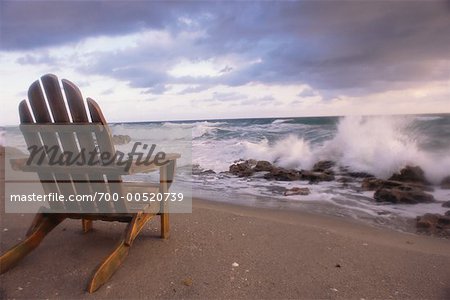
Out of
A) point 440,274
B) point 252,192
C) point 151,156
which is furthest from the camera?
point 252,192

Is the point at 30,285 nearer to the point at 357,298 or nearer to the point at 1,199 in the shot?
the point at 357,298

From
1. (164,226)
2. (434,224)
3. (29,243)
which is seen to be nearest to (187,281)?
(164,226)

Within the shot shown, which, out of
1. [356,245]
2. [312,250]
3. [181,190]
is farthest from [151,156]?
[181,190]

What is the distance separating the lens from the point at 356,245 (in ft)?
11.9

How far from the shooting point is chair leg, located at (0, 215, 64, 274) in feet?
9.42

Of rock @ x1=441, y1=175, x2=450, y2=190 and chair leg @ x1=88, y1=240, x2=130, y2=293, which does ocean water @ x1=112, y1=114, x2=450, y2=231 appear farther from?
chair leg @ x1=88, y1=240, x2=130, y2=293

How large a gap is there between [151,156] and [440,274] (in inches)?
113

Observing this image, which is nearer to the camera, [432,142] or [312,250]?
[312,250]

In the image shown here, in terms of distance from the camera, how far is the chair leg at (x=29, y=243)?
9.42 feet

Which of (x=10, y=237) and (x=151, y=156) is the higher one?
(x=151, y=156)

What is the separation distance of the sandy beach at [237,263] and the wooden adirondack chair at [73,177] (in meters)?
0.16

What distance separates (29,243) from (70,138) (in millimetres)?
1122

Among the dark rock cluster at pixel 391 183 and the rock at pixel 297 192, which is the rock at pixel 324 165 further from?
the rock at pixel 297 192

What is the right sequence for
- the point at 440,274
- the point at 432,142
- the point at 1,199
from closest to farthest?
the point at 440,274, the point at 1,199, the point at 432,142
